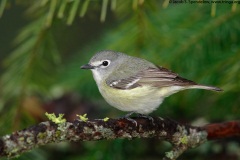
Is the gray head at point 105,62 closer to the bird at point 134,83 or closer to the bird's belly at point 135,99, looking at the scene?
the bird at point 134,83

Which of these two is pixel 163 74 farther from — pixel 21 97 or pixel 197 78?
pixel 21 97

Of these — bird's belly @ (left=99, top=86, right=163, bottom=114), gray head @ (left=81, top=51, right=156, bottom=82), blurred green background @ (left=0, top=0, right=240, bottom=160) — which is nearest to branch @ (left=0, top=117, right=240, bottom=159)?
blurred green background @ (left=0, top=0, right=240, bottom=160)

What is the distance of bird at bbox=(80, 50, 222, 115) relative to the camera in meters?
2.88

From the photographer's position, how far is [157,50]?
294 cm

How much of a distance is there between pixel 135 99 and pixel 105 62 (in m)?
0.52

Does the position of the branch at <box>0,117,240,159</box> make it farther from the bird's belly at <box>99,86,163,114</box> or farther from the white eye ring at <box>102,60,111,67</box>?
the white eye ring at <box>102,60,111,67</box>

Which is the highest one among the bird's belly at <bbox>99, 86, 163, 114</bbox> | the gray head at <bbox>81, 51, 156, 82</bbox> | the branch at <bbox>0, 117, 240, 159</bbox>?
the gray head at <bbox>81, 51, 156, 82</bbox>

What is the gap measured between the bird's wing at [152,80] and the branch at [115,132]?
0.47m

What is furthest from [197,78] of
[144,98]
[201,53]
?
[144,98]

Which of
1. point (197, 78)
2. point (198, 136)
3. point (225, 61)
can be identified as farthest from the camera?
point (197, 78)

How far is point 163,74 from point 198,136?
67cm

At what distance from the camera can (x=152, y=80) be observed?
3016 millimetres

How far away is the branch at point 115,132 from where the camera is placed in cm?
162

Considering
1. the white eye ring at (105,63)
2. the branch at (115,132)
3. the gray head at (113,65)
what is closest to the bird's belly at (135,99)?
the gray head at (113,65)
